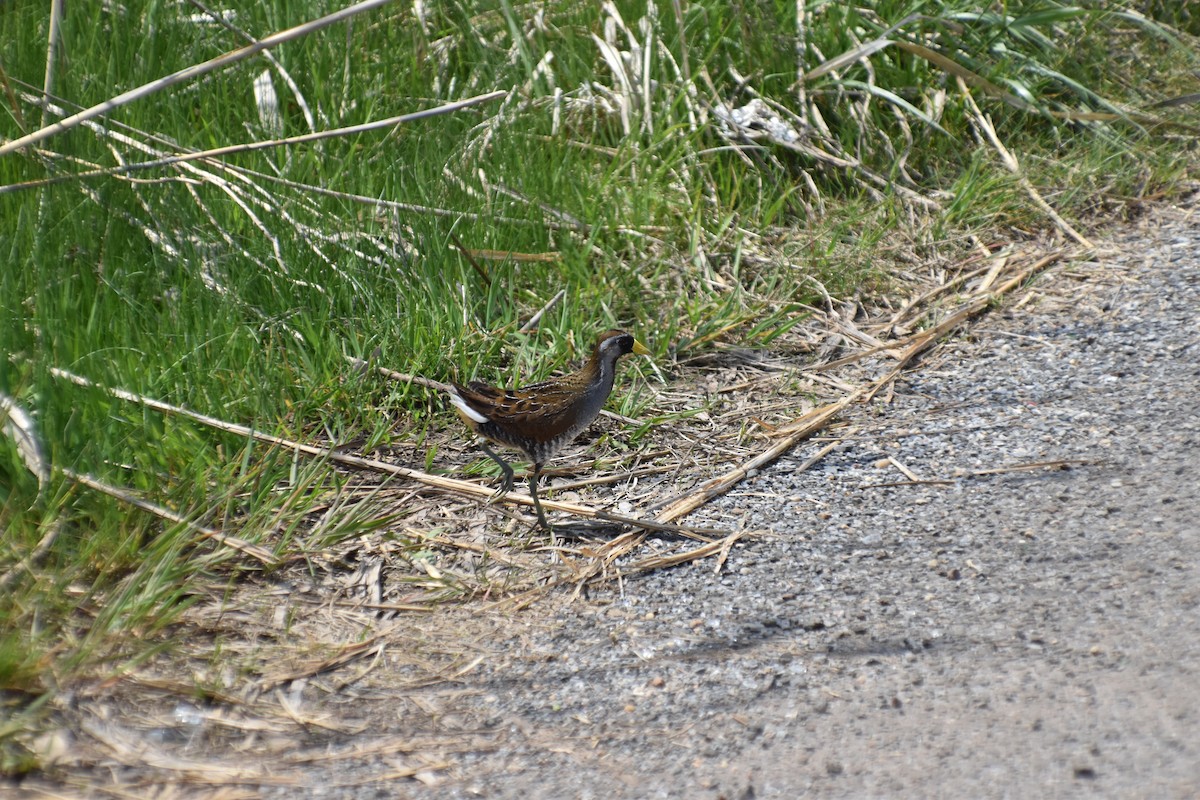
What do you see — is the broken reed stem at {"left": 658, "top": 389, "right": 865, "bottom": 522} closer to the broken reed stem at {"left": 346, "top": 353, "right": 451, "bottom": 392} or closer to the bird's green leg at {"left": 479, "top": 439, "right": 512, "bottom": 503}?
the bird's green leg at {"left": 479, "top": 439, "right": 512, "bottom": 503}

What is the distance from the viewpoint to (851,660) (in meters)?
3.02

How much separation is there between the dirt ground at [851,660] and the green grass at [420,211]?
65 cm

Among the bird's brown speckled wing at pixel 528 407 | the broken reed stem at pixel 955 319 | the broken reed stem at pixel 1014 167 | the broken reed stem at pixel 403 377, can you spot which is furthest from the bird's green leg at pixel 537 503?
the broken reed stem at pixel 1014 167

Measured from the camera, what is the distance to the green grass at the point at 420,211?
3623mm

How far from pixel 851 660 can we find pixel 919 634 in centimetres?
23

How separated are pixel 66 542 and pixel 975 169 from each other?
4.53 meters

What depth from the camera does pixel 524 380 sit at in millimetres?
4691

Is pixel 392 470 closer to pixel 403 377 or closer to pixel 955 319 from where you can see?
pixel 403 377

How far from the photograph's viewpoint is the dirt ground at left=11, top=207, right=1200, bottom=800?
2594 millimetres

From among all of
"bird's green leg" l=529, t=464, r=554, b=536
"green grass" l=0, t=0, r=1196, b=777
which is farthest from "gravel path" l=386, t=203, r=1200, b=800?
"green grass" l=0, t=0, r=1196, b=777

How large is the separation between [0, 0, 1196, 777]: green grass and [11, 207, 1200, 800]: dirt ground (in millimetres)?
648

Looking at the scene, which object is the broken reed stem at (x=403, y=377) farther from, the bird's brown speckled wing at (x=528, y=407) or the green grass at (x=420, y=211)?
the bird's brown speckled wing at (x=528, y=407)

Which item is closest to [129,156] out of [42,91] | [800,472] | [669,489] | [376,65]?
[42,91]

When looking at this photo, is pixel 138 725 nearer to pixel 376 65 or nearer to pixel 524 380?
pixel 524 380
